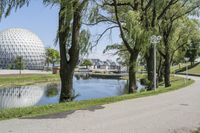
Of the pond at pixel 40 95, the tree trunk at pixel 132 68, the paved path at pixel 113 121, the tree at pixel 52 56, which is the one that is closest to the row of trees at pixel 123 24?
the tree trunk at pixel 132 68

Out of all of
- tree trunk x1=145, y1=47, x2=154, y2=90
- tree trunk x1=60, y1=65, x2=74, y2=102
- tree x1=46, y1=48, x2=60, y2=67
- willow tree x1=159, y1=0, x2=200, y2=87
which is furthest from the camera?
tree x1=46, y1=48, x2=60, y2=67

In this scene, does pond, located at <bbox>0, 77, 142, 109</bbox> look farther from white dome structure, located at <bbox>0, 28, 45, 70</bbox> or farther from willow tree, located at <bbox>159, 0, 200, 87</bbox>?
white dome structure, located at <bbox>0, 28, 45, 70</bbox>

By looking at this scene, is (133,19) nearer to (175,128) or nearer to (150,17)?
(150,17)

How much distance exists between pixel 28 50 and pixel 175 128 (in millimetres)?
113186

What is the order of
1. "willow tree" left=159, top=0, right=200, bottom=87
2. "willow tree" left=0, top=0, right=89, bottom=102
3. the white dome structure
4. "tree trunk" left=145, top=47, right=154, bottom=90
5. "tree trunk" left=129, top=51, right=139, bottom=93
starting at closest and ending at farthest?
1. "willow tree" left=0, top=0, right=89, bottom=102
2. "tree trunk" left=129, top=51, right=139, bottom=93
3. "tree trunk" left=145, top=47, right=154, bottom=90
4. "willow tree" left=159, top=0, right=200, bottom=87
5. the white dome structure

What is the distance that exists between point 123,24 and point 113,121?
15.8m

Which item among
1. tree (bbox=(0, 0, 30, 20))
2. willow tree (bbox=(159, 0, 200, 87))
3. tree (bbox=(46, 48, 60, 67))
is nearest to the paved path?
tree (bbox=(0, 0, 30, 20))

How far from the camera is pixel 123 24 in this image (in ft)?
83.6

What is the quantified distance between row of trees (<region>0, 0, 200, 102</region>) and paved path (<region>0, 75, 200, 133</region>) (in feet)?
17.3

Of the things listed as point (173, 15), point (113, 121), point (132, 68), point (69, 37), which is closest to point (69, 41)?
point (69, 37)

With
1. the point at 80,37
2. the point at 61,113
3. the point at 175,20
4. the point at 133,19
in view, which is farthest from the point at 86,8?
the point at 175,20

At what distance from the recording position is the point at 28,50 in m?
119

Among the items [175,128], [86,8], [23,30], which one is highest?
[23,30]

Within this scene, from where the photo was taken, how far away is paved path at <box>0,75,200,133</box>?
29.6ft
